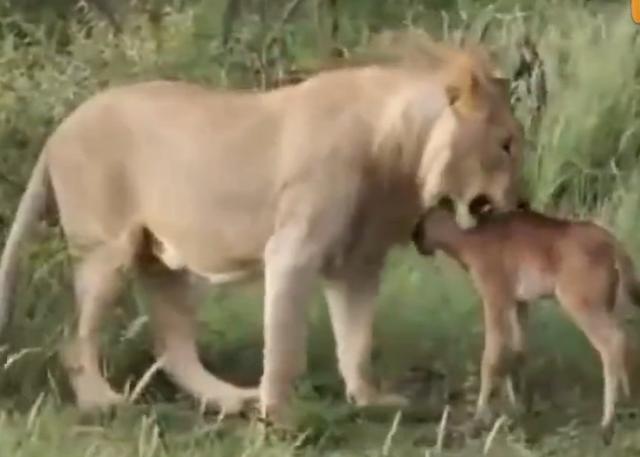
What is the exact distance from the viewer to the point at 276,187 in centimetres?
120

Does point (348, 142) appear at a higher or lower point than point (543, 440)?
higher

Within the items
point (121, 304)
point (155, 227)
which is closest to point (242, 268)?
point (155, 227)

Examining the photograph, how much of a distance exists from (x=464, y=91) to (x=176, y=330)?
1.14 ft

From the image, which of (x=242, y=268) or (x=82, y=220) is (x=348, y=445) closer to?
(x=242, y=268)

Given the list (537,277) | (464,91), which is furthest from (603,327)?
(464,91)

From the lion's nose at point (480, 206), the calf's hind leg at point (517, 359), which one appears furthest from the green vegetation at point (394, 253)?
the lion's nose at point (480, 206)

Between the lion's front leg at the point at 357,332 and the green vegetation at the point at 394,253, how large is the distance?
0.09 feet

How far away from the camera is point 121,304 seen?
1.39m

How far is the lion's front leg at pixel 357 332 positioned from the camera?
4.21 feet

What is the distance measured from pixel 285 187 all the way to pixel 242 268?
0.09 meters

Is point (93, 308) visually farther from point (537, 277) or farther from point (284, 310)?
point (537, 277)

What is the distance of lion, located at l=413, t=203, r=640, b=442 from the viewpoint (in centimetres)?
118

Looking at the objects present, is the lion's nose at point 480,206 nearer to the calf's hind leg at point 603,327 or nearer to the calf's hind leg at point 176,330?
the calf's hind leg at point 603,327

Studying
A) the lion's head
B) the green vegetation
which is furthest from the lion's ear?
the green vegetation
